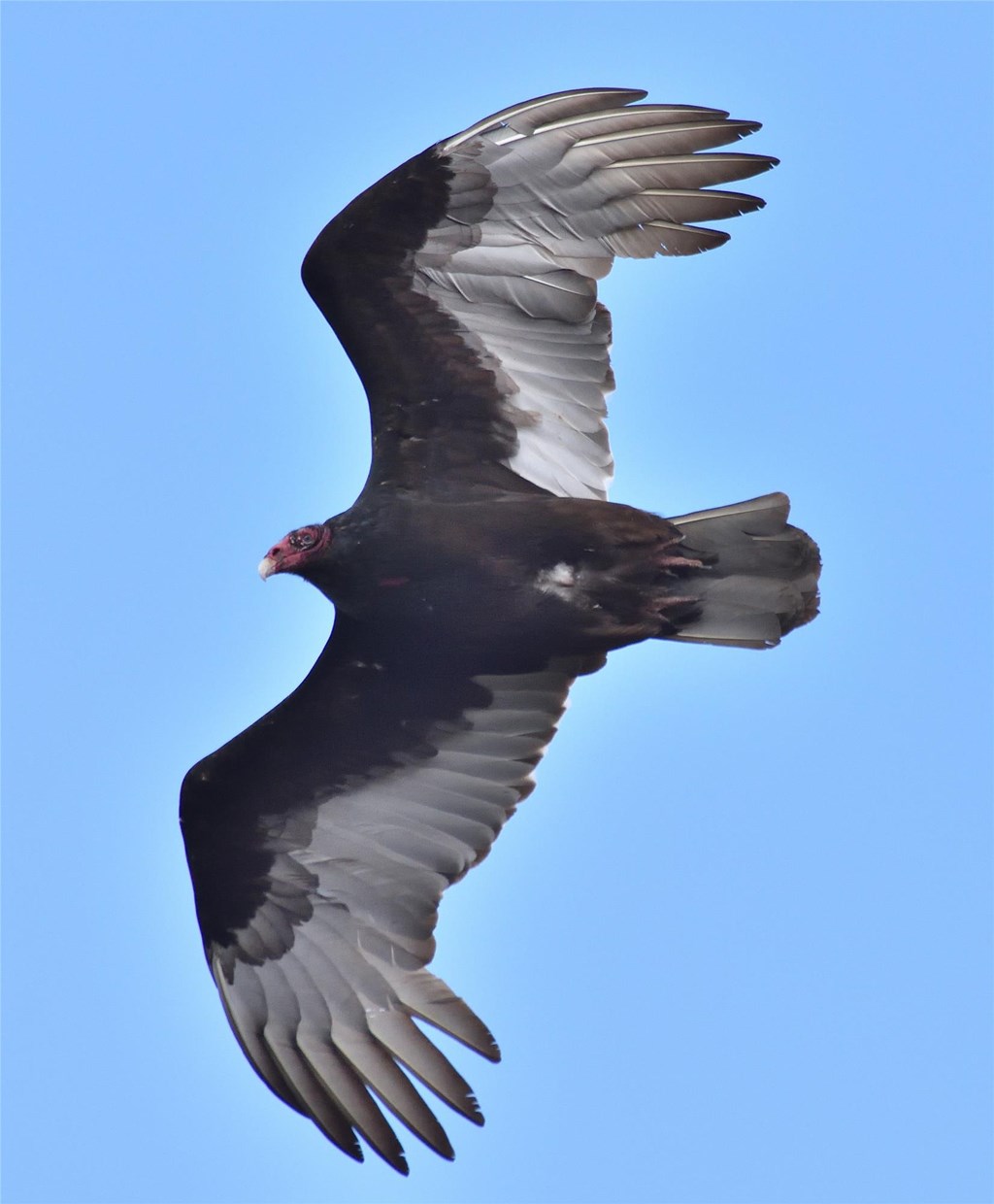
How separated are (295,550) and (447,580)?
2.16 feet

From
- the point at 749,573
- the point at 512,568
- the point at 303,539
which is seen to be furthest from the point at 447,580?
the point at 749,573

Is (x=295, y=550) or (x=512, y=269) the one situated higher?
(x=512, y=269)

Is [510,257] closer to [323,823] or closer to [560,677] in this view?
[560,677]

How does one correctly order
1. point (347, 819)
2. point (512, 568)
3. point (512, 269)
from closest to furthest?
point (512, 568)
point (512, 269)
point (347, 819)

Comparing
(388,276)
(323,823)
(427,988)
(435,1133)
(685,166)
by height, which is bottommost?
(435,1133)

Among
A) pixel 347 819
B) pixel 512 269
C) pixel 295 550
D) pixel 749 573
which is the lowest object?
pixel 347 819

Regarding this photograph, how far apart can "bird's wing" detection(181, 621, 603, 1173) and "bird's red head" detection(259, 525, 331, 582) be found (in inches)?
16.5

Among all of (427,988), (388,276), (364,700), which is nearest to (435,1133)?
(427,988)

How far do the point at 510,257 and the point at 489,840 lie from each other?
243cm

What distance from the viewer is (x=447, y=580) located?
8.03m

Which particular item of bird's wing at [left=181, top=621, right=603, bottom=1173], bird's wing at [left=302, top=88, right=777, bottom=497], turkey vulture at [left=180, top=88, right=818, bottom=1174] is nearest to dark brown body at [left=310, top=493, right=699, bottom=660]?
turkey vulture at [left=180, top=88, right=818, bottom=1174]

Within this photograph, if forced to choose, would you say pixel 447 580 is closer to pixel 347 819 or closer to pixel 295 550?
pixel 295 550

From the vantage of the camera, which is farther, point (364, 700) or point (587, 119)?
point (364, 700)

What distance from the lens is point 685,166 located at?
8031mm
